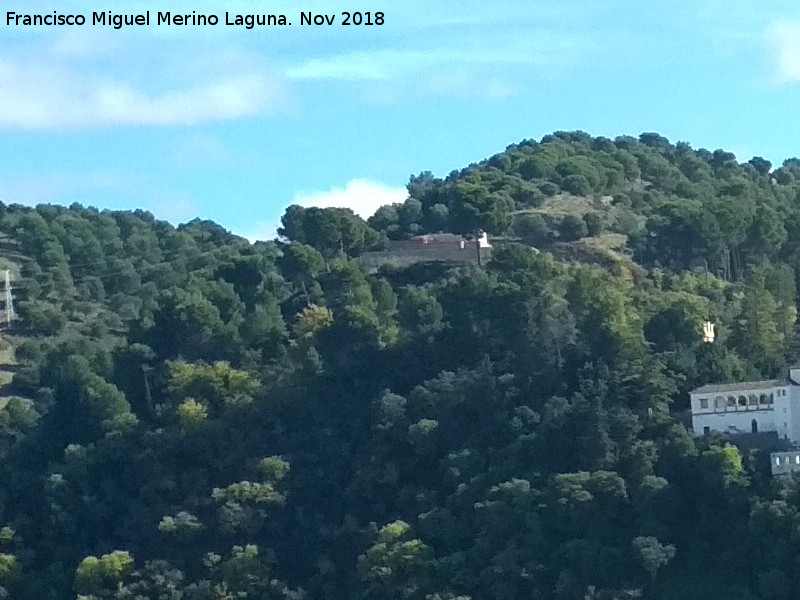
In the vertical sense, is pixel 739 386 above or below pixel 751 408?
above

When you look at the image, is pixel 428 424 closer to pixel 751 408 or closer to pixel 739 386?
pixel 739 386

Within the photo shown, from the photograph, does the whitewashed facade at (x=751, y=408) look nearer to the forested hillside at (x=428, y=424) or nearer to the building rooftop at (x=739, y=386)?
the building rooftop at (x=739, y=386)

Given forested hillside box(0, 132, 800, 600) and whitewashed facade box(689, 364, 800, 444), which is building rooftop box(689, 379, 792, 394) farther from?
forested hillside box(0, 132, 800, 600)

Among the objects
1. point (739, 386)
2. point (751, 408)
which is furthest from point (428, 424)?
point (751, 408)

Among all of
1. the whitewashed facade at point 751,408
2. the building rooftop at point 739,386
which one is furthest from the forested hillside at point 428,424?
the building rooftop at point 739,386

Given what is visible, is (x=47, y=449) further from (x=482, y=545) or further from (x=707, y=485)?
(x=707, y=485)

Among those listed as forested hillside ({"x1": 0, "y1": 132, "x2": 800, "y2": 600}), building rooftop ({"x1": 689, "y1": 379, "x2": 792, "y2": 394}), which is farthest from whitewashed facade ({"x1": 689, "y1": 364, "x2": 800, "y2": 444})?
forested hillside ({"x1": 0, "y1": 132, "x2": 800, "y2": 600})
